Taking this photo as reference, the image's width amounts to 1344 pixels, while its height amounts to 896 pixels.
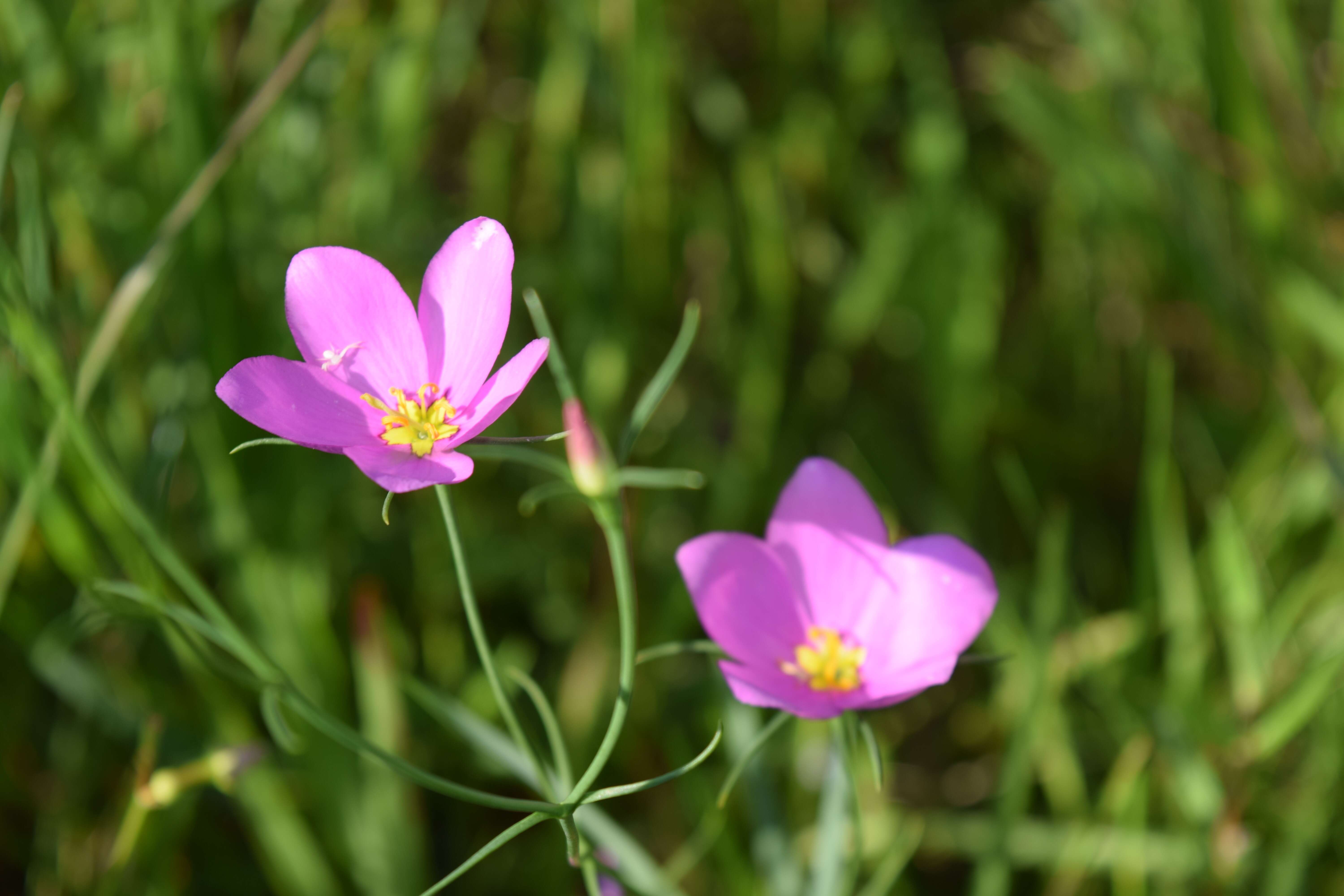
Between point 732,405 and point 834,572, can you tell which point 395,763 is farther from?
point 732,405

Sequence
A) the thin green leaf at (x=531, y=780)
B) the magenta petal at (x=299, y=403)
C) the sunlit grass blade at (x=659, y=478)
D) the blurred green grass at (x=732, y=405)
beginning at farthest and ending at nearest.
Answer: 1. the blurred green grass at (x=732, y=405)
2. the thin green leaf at (x=531, y=780)
3. the magenta petal at (x=299, y=403)
4. the sunlit grass blade at (x=659, y=478)

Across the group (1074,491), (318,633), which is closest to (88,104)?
(318,633)

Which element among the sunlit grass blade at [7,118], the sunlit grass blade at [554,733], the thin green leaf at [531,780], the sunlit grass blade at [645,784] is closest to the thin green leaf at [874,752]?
the sunlit grass blade at [645,784]

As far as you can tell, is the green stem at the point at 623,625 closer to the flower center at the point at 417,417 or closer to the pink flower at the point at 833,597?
the pink flower at the point at 833,597

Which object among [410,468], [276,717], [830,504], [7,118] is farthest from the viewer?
[7,118]

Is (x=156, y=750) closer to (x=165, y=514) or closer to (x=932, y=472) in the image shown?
(x=165, y=514)

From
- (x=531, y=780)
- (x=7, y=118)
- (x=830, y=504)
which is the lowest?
(x=531, y=780)

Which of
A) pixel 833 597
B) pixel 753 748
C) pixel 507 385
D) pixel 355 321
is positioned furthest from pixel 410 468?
pixel 833 597
